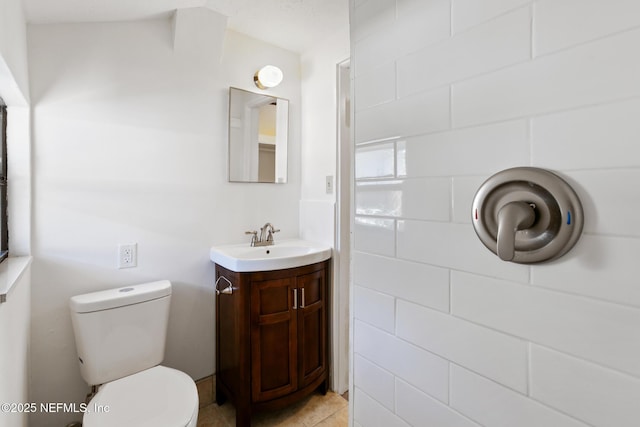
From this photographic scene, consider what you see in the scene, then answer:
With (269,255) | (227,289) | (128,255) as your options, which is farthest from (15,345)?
(269,255)

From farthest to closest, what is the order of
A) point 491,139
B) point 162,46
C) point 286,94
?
point 286,94
point 162,46
point 491,139

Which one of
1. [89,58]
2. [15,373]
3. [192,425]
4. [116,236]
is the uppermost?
[89,58]

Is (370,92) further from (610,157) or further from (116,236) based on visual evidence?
(116,236)

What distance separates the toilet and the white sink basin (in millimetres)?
331

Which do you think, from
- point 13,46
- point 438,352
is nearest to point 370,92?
point 438,352

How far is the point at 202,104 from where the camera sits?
183cm

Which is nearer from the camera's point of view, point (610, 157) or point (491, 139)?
point (610, 157)

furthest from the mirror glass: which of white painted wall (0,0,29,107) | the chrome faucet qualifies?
white painted wall (0,0,29,107)

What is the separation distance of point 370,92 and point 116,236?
1.48 meters

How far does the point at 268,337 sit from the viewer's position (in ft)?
5.28

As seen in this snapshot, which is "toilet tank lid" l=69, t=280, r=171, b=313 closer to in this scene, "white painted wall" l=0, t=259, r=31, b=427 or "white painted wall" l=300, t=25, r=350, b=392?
Result: "white painted wall" l=0, t=259, r=31, b=427

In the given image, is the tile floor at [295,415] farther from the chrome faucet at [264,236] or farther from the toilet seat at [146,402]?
the chrome faucet at [264,236]

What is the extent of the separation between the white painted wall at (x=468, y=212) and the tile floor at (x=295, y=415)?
3.39 feet

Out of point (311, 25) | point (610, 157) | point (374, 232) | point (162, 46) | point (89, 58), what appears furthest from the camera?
point (311, 25)
